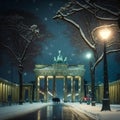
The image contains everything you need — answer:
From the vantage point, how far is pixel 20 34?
62812 millimetres

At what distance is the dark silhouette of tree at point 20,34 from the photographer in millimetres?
61938

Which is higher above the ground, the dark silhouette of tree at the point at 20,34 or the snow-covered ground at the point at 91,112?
the dark silhouette of tree at the point at 20,34

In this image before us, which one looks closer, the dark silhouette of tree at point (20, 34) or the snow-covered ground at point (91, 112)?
the snow-covered ground at point (91, 112)

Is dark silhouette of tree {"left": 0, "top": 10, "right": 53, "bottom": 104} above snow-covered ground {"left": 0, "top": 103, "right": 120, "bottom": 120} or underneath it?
above

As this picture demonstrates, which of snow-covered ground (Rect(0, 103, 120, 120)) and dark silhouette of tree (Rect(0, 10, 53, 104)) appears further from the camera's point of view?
dark silhouette of tree (Rect(0, 10, 53, 104))

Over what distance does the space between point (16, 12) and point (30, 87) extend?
70.5m

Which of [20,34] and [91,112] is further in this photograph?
[20,34]

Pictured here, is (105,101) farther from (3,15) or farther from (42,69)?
(42,69)

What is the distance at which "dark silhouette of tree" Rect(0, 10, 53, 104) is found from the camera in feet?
203

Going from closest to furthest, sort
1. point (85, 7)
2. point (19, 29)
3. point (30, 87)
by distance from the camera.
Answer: point (85, 7)
point (19, 29)
point (30, 87)

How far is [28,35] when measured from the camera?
6253 centimetres

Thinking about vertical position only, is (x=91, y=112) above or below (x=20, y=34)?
below

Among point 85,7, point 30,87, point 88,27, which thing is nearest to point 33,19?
point 88,27

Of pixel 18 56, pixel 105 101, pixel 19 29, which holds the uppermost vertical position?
pixel 19 29
